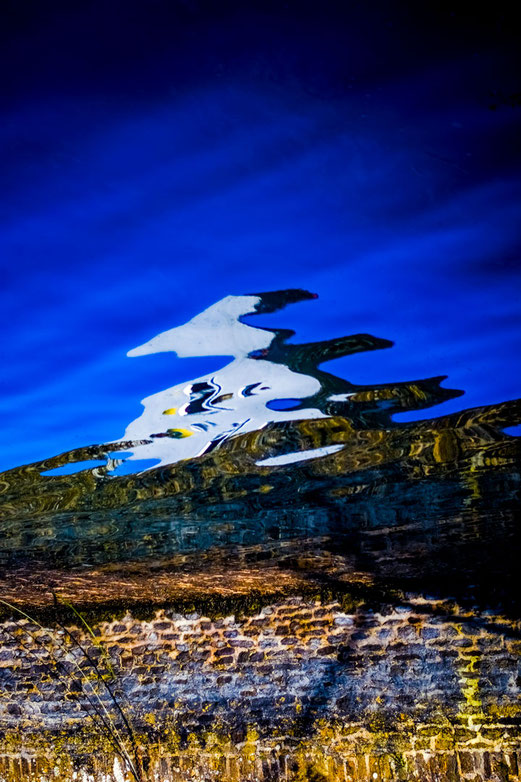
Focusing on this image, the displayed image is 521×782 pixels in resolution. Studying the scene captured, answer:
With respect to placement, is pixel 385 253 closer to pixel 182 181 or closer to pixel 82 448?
pixel 182 181

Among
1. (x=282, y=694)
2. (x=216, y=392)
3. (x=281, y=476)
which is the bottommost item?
(x=282, y=694)

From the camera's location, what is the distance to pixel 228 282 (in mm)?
2008

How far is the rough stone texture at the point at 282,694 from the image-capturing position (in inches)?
192

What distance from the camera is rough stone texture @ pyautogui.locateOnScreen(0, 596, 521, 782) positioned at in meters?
4.87

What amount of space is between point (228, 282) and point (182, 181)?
42 cm

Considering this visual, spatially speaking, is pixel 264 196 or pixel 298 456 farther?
pixel 298 456

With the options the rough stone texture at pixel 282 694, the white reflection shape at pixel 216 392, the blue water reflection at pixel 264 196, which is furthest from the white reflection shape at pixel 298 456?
the rough stone texture at pixel 282 694

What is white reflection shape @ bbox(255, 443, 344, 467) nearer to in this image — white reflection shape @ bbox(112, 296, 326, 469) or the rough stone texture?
white reflection shape @ bbox(112, 296, 326, 469)

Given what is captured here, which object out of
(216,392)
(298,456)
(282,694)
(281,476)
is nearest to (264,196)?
(216,392)

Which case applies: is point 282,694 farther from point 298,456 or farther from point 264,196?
point 264,196

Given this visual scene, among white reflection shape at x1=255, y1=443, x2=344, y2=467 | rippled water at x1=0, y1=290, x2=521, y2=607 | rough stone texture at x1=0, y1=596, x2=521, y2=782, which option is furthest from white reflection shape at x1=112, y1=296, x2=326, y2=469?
rough stone texture at x1=0, y1=596, x2=521, y2=782

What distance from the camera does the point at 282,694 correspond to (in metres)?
5.21

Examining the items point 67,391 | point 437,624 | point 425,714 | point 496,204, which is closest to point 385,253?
point 496,204

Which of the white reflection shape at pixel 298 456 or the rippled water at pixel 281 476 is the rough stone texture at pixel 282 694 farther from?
the white reflection shape at pixel 298 456
